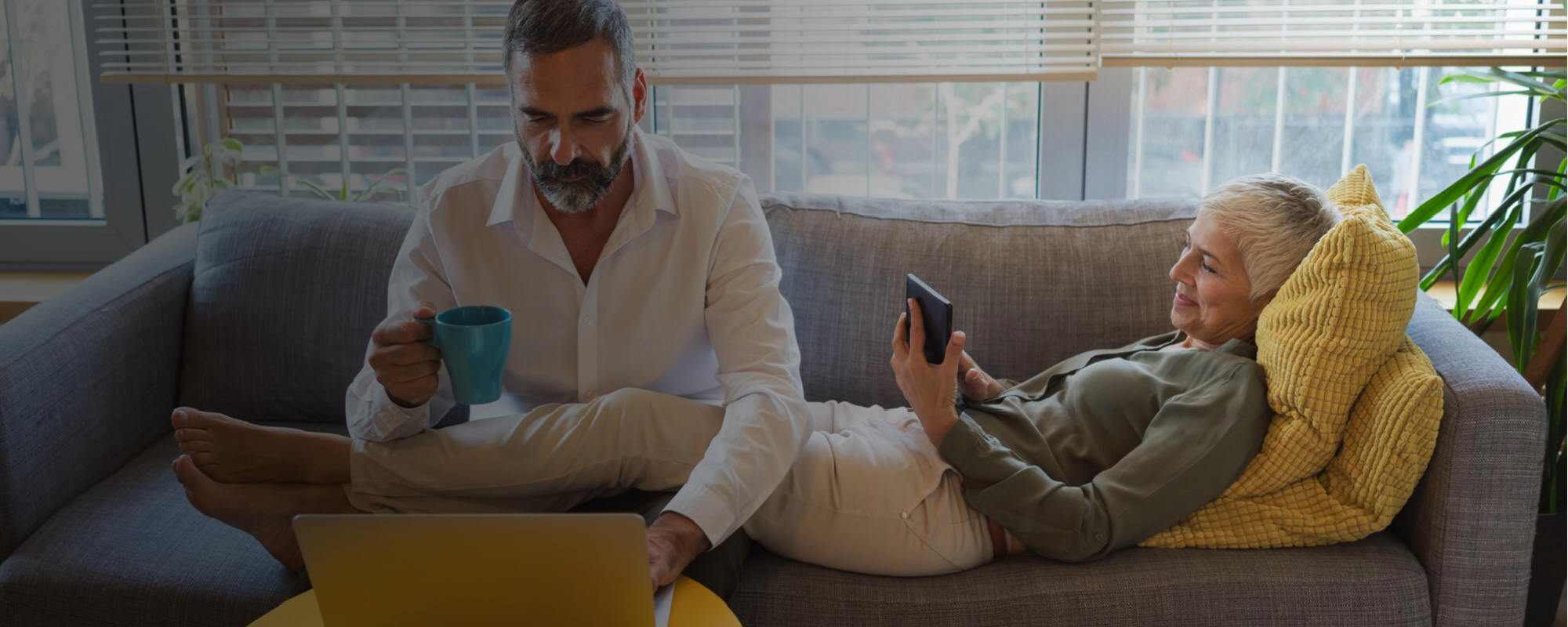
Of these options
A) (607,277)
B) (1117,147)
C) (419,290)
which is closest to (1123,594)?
(607,277)

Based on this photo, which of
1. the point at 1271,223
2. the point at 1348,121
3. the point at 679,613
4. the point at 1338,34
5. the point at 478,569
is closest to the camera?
the point at 478,569

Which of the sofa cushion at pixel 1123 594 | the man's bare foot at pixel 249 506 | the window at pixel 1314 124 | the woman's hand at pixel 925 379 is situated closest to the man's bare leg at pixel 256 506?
the man's bare foot at pixel 249 506

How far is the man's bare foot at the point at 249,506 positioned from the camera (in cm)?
163

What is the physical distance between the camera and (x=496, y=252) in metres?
1.87

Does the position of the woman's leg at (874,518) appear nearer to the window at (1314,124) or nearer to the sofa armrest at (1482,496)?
the sofa armrest at (1482,496)

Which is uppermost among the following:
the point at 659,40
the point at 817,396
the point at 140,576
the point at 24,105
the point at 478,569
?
the point at 659,40

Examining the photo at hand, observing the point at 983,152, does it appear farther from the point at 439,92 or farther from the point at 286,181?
the point at 286,181

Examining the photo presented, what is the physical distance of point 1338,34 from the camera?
8.02ft

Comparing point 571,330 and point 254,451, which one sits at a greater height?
point 571,330

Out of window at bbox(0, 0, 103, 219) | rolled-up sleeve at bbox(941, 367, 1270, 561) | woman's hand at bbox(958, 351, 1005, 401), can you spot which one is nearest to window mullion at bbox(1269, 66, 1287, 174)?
woman's hand at bbox(958, 351, 1005, 401)

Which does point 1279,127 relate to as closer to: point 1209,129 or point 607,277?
point 1209,129

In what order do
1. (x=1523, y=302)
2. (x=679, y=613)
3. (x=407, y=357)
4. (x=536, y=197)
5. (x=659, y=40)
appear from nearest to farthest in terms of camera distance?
(x=679, y=613)
(x=407, y=357)
(x=536, y=197)
(x=1523, y=302)
(x=659, y=40)

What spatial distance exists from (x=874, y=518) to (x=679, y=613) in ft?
1.49

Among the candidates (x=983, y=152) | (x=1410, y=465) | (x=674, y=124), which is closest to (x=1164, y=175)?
(x=983, y=152)
